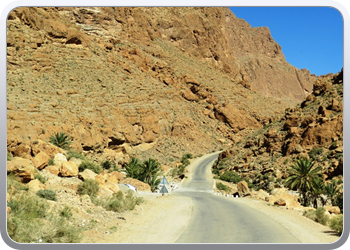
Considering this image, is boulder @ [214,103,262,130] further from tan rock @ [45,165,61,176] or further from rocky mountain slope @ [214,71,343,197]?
tan rock @ [45,165,61,176]

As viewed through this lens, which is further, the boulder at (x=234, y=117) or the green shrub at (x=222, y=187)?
the boulder at (x=234, y=117)

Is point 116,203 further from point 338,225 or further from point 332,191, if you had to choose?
point 332,191

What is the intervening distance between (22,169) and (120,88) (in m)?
59.3

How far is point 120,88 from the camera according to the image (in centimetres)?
7131

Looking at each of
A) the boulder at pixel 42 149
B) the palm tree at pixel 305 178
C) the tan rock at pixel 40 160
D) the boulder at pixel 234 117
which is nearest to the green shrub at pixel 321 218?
the tan rock at pixel 40 160

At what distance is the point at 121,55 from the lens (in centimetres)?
8538

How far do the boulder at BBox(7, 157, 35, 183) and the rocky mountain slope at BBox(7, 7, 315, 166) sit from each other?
329 cm

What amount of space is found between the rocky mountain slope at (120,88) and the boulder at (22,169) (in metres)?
3.29

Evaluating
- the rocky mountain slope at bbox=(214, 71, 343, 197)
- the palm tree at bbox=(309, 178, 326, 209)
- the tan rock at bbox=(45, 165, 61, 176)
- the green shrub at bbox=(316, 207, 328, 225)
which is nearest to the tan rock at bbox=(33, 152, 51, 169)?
the tan rock at bbox=(45, 165, 61, 176)

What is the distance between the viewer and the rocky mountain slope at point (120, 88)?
50938 millimetres

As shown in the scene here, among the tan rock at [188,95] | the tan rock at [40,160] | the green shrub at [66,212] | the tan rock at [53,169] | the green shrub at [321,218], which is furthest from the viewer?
the tan rock at [188,95]

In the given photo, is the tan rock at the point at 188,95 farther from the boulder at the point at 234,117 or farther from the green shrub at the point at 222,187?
the green shrub at the point at 222,187

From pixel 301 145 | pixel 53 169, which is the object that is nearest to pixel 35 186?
pixel 53 169
